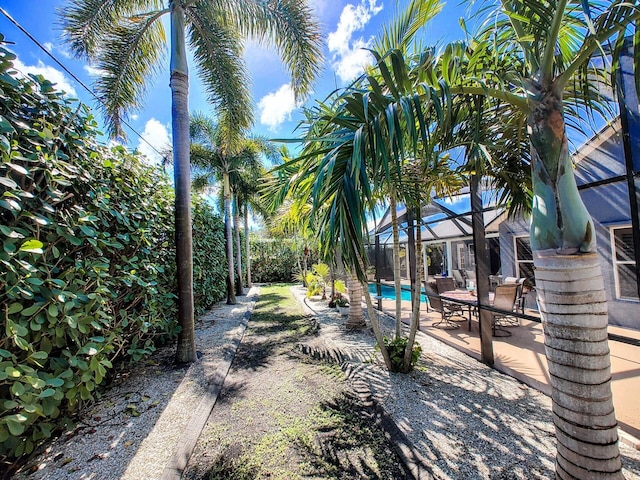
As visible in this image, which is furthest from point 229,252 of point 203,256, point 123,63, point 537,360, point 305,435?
point 537,360

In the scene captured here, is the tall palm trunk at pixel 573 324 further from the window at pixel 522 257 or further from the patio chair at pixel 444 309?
the window at pixel 522 257

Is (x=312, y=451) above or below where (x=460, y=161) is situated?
below

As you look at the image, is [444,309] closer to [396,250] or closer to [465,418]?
[396,250]

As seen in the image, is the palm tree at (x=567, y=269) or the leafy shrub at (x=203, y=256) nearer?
the palm tree at (x=567, y=269)

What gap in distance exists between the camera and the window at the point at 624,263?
4969mm

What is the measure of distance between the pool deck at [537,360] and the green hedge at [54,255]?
5096mm

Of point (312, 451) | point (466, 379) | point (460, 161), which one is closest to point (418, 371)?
point (466, 379)

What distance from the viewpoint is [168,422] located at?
9.16ft

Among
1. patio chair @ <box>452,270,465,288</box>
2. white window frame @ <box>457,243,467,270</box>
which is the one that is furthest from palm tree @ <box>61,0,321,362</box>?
white window frame @ <box>457,243,467,270</box>

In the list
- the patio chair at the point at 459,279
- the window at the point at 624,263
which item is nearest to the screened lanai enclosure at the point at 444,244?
the patio chair at the point at 459,279

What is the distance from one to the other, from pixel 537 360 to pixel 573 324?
3530mm

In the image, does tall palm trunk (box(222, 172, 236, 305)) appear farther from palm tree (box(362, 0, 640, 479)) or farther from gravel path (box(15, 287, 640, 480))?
palm tree (box(362, 0, 640, 479))

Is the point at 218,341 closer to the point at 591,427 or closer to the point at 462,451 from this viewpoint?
the point at 462,451

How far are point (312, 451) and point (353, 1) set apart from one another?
6875mm
